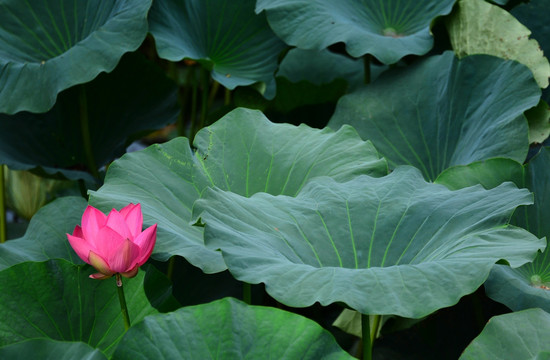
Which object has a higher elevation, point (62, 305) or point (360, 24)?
point (360, 24)

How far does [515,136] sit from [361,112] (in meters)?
0.41

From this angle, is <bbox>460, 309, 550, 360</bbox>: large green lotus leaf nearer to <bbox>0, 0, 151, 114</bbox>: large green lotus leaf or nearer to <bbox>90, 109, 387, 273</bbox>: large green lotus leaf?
<bbox>90, 109, 387, 273</bbox>: large green lotus leaf

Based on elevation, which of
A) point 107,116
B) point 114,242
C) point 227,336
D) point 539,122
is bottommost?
point 107,116

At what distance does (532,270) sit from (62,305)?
88 centimetres

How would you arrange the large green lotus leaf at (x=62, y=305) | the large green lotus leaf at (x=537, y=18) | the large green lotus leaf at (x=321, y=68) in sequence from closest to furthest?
the large green lotus leaf at (x=62, y=305), the large green lotus leaf at (x=537, y=18), the large green lotus leaf at (x=321, y=68)

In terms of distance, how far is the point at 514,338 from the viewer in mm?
1018

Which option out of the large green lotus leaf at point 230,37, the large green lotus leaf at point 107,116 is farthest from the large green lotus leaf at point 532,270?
the large green lotus leaf at point 107,116

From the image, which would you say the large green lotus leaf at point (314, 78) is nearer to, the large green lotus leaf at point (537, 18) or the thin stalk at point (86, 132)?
the large green lotus leaf at point (537, 18)

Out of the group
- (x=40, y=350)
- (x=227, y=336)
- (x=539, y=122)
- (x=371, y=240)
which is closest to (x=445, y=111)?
(x=539, y=122)

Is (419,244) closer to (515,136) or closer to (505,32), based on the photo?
(515,136)

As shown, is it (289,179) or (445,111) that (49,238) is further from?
(445,111)

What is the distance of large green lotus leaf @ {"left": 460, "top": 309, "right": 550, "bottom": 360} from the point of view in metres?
1.00

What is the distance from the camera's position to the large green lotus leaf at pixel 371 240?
961mm

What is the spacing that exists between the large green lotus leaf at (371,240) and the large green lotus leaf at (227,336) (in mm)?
52
